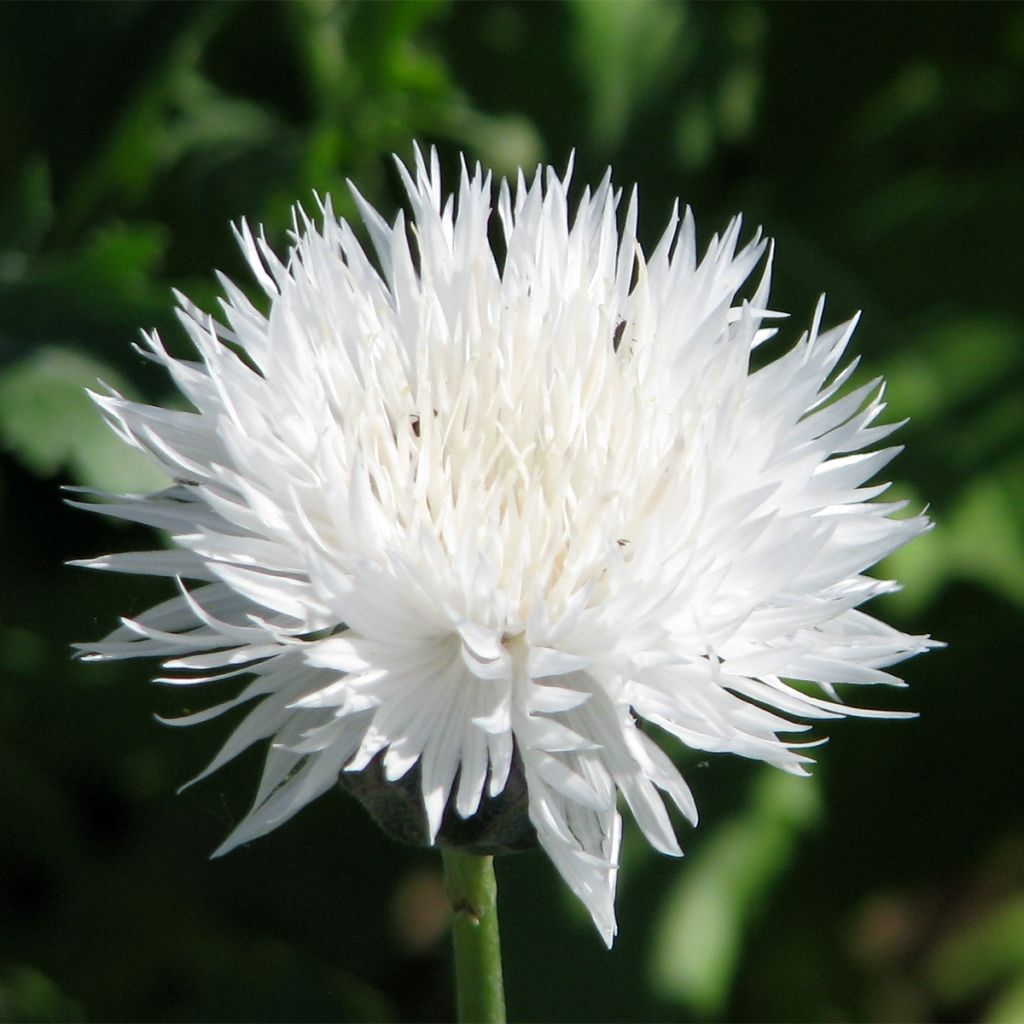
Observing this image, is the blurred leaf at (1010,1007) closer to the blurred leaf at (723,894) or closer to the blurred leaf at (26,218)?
the blurred leaf at (723,894)

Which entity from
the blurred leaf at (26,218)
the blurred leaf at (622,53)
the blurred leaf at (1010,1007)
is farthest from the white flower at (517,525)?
the blurred leaf at (622,53)

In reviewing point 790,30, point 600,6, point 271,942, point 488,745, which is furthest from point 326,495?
point 790,30

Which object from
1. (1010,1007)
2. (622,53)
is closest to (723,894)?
(1010,1007)

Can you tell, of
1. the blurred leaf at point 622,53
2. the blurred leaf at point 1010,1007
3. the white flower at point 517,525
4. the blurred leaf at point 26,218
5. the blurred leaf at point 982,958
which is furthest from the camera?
the blurred leaf at point 622,53

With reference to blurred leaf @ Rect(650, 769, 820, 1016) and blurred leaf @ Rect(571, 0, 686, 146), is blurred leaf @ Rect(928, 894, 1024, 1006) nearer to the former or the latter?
blurred leaf @ Rect(650, 769, 820, 1016)

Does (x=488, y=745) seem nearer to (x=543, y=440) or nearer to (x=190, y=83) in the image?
(x=543, y=440)

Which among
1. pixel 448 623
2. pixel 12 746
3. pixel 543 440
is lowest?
pixel 448 623

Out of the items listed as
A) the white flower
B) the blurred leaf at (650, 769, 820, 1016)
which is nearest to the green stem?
the white flower

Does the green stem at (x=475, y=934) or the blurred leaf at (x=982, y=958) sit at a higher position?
the blurred leaf at (x=982, y=958)
